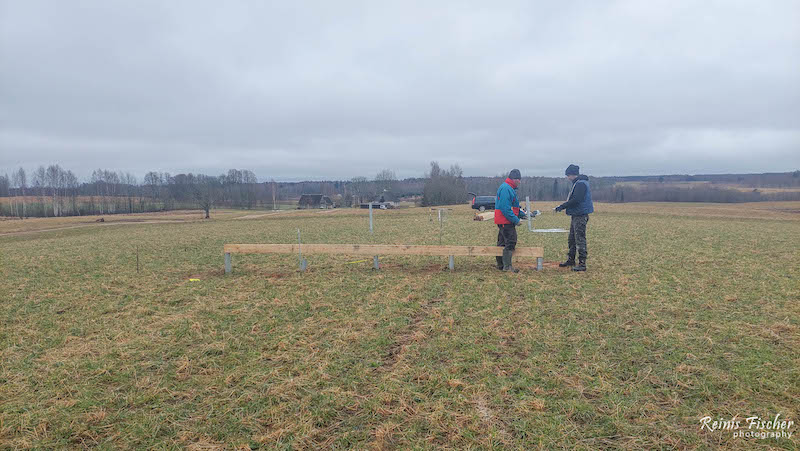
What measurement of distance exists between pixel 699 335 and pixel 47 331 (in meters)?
9.35

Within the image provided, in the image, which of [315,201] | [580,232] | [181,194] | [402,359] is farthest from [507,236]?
[181,194]

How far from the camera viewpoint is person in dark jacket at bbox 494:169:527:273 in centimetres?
886

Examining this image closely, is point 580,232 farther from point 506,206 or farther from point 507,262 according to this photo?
point 506,206

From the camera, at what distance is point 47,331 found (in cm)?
595

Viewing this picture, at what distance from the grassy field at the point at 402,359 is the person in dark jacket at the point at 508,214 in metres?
0.57

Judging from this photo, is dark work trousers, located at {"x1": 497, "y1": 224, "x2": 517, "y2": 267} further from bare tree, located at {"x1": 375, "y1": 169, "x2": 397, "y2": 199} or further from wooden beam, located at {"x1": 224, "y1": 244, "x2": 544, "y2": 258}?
bare tree, located at {"x1": 375, "y1": 169, "x2": 397, "y2": 199}

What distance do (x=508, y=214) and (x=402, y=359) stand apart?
5.10m

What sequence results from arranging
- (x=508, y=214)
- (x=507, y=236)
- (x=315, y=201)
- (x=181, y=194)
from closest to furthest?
(x=508, y=214) → (x=507, y=236) → (x=315, y=201) → (x=181, y=194)

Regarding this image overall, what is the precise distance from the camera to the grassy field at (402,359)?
11.1 ft

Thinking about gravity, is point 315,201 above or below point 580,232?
above

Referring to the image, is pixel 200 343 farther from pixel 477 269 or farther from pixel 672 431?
pixel 477 269

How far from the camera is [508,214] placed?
28.9ft

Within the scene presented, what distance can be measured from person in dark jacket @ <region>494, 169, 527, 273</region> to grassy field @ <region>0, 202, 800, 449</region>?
0.57 metres

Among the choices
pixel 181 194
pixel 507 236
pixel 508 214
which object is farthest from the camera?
pixel 181 194
